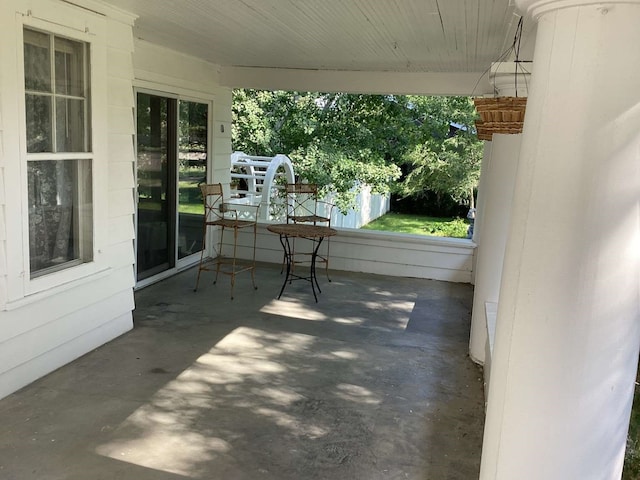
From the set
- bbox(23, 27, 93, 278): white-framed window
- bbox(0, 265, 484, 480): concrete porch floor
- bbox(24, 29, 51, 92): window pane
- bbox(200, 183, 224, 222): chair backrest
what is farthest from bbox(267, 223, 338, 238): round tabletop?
bbox(24, 29, 51, 92): window pane

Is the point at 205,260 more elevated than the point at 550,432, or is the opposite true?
the point at 550,432

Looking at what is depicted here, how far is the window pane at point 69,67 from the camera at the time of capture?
3422 millimetres

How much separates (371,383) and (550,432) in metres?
2.39

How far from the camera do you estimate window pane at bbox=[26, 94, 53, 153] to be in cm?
322

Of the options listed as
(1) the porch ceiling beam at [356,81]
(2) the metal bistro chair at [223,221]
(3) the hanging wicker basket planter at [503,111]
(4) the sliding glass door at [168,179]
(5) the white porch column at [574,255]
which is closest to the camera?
(5) the white porch column at [574,255]

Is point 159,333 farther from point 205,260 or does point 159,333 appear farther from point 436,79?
point 436,79

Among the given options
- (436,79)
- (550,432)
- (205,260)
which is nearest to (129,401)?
(550,432)

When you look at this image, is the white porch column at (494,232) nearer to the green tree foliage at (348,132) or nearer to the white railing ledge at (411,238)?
the white railing ledge at (411,238)

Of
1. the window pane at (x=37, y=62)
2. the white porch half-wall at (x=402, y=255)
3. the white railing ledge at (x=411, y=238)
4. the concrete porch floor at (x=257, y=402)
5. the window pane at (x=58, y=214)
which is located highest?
the window pane at (x=37, y=62)

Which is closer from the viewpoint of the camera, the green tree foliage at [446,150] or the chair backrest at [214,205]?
the chair backrest at [214,205]

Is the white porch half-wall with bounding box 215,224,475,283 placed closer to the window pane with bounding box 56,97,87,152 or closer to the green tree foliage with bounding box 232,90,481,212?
the green tree foliage with bounding box 232,90,481,212

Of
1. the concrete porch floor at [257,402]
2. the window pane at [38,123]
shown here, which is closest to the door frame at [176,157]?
the concrete porch floor at [257,402]

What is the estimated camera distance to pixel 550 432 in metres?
1.27

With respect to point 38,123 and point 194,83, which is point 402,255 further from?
point 38,123
